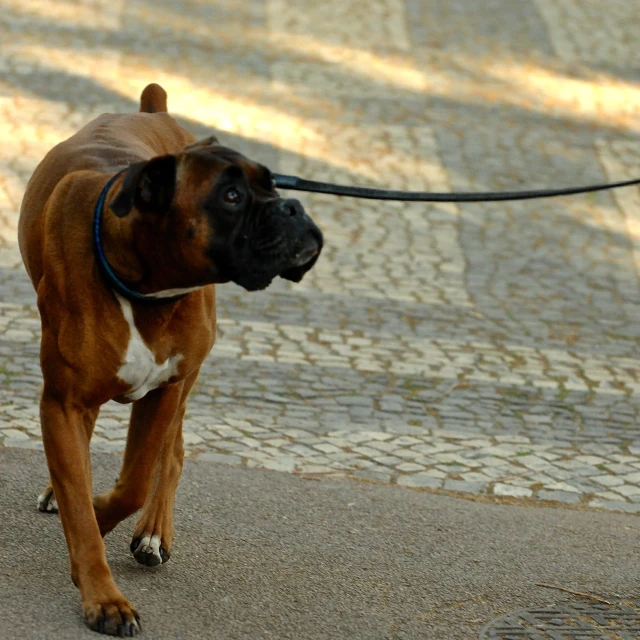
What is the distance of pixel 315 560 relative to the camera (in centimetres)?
466

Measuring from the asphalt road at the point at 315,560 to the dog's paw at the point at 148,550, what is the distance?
0.04 m

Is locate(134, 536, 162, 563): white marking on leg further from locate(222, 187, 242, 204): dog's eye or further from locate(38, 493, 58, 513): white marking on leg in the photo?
locate(222, 187, 242, 204): dog's eye

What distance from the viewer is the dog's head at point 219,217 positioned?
3.62 m

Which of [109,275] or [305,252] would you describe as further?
[109,275]

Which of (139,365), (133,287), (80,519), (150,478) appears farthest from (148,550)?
(133,287)

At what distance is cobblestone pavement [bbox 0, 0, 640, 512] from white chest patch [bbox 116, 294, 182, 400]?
1934mm

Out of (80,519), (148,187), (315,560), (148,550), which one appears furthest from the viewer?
(315,560)

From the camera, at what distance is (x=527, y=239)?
10594 mm

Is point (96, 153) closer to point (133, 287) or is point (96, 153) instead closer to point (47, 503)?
point (133, 287)

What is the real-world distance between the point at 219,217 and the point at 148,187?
0.25 metres

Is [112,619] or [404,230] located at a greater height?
[112,619]

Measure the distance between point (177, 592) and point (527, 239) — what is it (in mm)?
7078

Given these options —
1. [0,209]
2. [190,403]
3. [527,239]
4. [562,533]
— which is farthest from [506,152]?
[562,533]

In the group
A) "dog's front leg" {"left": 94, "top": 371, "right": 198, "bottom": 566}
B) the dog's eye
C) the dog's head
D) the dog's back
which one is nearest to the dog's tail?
the dog's back
